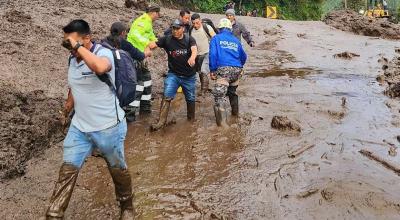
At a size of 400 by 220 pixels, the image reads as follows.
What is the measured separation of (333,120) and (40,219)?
5.57m

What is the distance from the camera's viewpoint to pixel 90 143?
14.2 feet

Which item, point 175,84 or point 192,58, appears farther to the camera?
point 175,84

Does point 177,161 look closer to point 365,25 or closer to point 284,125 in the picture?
point 284,125

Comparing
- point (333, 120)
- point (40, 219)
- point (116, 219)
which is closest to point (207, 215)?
point (116, 219)

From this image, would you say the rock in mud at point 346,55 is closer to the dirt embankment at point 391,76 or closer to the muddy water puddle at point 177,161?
the dirt embankment at point 391,76

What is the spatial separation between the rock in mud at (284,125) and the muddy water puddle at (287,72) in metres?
4.58

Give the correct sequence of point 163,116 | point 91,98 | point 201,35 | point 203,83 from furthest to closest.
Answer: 1. point 203,83
2. point 201,35
3. point 163,116
4. point 91,98

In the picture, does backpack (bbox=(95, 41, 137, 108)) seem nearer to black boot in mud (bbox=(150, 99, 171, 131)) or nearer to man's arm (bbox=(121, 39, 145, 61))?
man's arm (bbox=(121, 39, 145, 61))

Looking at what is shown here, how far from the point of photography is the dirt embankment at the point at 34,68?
21.5 feet

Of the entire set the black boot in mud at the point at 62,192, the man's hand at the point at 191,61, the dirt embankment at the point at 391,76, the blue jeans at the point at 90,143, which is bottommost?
the dirt embankment at the point at 391,76

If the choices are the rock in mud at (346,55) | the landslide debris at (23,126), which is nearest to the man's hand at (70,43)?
the landslide debris at (23,126)

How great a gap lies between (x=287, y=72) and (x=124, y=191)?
29.9 feet

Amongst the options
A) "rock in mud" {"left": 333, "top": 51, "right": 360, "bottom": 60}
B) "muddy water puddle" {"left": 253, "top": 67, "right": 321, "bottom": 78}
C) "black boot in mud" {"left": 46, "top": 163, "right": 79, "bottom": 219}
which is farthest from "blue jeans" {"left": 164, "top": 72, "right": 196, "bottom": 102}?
"rock in mud" {"left": 333, "top": 51, "right": 360, "bottom": 60}

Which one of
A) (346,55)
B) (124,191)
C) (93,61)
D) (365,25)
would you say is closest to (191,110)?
(124,191)
